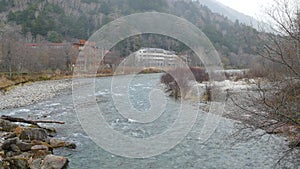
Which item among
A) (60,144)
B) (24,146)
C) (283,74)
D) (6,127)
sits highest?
(283,74)

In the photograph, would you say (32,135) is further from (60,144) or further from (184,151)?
(184,151)

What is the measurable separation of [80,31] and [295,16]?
79.3m

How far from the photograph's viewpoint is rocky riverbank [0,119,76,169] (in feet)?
23.5

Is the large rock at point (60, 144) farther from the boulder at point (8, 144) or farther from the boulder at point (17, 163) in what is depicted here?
the boulder at point (17, 163)

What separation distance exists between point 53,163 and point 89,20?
86.8 metres

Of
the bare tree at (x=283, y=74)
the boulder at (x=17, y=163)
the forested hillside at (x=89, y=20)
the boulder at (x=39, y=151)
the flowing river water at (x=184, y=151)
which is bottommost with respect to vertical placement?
the flowing river water at (x=184, y=151)

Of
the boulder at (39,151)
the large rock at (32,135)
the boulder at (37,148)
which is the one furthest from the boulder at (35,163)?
the large rock at (32,135)

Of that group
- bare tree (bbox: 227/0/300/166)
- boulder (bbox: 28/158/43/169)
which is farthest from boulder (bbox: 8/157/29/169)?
bare tree (bbox: 227/0/300/166)

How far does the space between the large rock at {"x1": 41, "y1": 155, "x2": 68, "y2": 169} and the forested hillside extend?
30.9 m

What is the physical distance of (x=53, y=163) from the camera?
295 inches

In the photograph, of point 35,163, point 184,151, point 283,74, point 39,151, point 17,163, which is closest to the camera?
point 283,74

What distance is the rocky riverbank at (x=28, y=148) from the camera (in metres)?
7.17

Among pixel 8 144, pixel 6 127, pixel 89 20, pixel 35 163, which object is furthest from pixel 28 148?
pixel 89 20

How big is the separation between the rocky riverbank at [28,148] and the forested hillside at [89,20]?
29.4 metres
